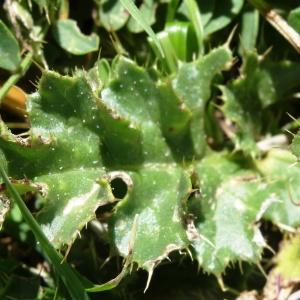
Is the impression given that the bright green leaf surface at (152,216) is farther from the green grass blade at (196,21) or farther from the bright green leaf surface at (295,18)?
the bright green leaf surface at (295,18)

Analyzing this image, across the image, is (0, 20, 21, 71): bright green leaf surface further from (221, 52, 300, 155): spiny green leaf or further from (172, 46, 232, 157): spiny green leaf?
(221, 52, 300, 155): spiny green leaf

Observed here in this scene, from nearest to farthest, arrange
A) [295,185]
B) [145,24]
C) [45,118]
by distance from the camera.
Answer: [45,118]
[145,24]
[295,185]

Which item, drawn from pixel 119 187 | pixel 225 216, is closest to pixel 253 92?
pixel 225 216

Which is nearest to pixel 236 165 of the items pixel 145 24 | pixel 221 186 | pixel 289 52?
pixel 221 186

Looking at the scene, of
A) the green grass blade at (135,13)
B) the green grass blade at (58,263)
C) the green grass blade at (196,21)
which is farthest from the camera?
the green grass blade at (196,21)

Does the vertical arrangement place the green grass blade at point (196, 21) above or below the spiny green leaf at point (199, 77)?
above

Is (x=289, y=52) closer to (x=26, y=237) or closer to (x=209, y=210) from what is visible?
(x=209, y=210)

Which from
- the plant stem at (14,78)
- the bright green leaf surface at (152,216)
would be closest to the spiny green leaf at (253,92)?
the bright green leaf surface at (152,216)
